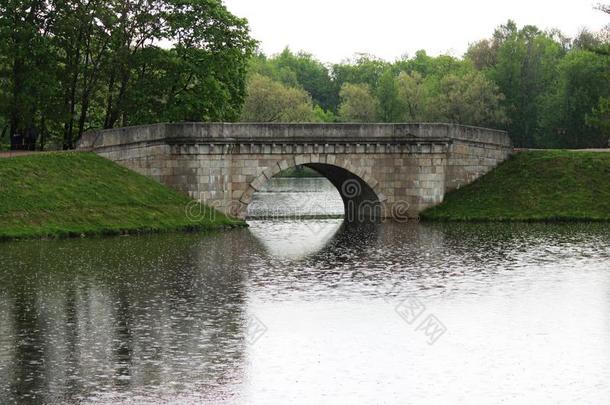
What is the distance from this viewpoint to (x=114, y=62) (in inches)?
2507

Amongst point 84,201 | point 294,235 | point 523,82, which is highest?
point 523,82

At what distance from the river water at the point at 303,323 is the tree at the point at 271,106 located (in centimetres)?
6735

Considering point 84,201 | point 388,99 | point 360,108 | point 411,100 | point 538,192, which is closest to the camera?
point 84,201

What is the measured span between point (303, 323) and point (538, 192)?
3625 cm

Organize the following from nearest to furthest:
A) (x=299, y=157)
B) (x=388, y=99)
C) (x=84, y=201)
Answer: (x=84, y=201) < (x=299, y=157) < (x=388, y=99)

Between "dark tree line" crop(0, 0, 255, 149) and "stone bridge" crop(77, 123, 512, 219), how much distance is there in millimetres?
6517

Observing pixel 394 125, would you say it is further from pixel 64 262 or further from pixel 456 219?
A: pixel 64 262

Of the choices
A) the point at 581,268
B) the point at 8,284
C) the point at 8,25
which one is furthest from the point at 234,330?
the point at 8,25

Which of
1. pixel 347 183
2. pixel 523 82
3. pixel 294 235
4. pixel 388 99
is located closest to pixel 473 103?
pixel 523 82

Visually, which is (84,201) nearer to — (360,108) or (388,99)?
(388,99)

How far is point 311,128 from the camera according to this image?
187 ft

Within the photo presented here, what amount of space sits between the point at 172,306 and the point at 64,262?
9.88 metres

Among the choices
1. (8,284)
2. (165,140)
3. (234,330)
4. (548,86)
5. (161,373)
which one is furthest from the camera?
(548,86)

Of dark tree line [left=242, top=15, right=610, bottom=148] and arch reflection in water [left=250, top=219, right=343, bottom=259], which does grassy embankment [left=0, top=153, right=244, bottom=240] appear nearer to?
arch reflection in water [left=250, top=219, right=343, bottom=259]
